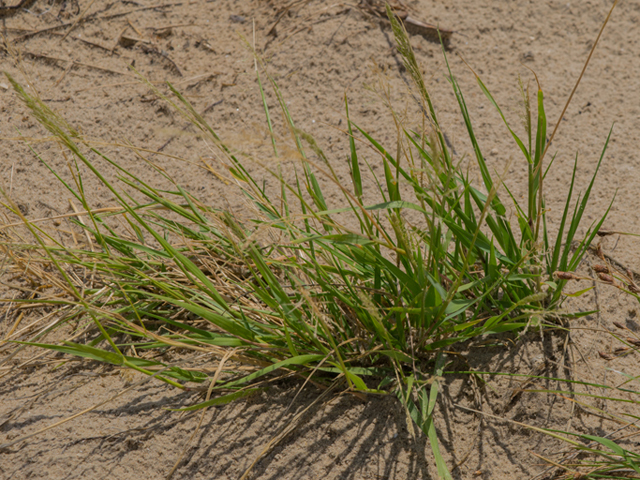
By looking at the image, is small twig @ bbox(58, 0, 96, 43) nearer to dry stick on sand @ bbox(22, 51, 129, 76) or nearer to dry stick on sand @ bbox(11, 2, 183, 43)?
dry stick on sand @ bbox(11, 2, 183, 43)

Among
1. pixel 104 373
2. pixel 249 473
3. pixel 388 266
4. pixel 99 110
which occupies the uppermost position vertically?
pixel 99 110

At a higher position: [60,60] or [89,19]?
[89,19]

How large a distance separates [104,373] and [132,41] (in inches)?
66.1

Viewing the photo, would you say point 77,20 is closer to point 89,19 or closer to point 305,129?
point 89,19

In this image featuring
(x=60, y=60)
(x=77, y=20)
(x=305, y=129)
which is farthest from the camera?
(x=77, y=20)

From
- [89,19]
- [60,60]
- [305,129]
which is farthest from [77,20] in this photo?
[305,129]

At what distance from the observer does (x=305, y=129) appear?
199 centimetres

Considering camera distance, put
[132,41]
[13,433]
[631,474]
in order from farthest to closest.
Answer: [132,41] → [13,433] → [631,474]

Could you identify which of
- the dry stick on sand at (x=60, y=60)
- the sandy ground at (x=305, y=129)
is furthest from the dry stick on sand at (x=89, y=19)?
the dry stick on sand at (x=60, y=60)

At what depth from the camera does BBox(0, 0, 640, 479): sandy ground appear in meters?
1.22

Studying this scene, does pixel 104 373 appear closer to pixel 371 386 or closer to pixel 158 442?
pixel 158 442

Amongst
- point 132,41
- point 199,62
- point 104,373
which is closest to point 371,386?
point 104,373

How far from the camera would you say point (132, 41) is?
2350mm

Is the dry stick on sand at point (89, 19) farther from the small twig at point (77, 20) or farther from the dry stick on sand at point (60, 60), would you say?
the dry stick on sand at point (60, 60)
